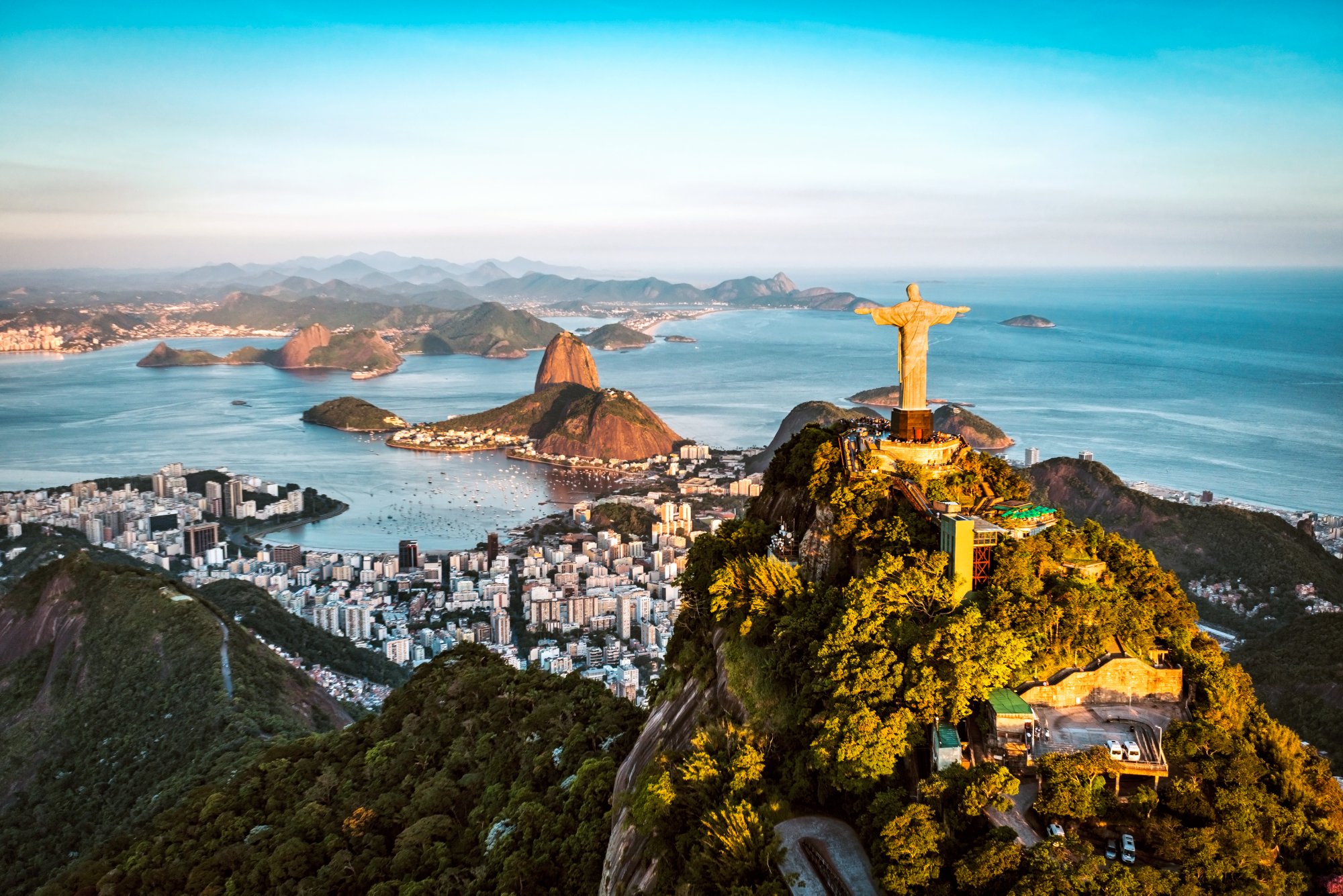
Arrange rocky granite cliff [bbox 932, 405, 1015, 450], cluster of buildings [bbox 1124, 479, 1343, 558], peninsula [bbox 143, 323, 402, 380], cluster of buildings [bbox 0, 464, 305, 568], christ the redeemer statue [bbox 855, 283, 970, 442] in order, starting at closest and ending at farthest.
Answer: christ the redeemer statue [bbox 855, 283, 970, 442] < cluster of buildings [bbox 1124, 479, 1343, 558] < cluster of buildings [bbox 0, 464, 305, 568] < rocky granite cliff [bbox 932, 405, 1015, 450] < peninsula [bbox 143, 323, 402, 380]

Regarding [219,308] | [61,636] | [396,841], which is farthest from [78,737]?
[219,308]

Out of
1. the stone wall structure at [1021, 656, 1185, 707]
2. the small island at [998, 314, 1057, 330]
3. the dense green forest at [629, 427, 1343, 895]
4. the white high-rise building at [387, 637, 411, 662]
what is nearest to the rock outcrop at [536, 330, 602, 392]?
the white high-rise building at [387, 637, 411, 662]

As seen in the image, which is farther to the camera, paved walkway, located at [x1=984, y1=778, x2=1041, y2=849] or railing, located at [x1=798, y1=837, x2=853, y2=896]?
railing, located at [x1=798, y1=837, x2=853, y2=896]

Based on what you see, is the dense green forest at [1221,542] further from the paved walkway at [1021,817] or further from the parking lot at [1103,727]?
the paved walkway at [1021,817]

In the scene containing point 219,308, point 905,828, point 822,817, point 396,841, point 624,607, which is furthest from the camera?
point 219,308

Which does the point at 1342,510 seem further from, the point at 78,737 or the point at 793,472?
the point at 78,737

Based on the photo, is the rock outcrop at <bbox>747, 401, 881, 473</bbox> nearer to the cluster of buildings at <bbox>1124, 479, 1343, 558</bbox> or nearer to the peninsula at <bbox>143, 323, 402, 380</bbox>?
the cluster of buildings at <bbox>1124, 479, 1343, 558</bbox>
